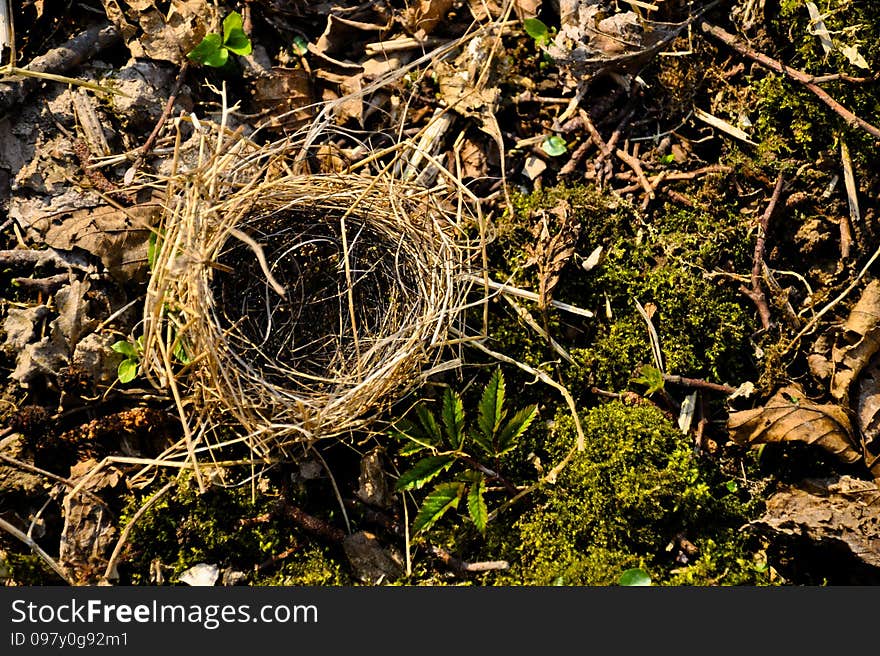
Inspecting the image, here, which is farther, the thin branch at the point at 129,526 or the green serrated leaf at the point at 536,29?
the green serrated leaf at the point at 536,29

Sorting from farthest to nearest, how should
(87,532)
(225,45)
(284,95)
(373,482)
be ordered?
(284,95)
(225,45)
(373,482)
(87,532)

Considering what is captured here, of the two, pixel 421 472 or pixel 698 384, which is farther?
pixel 698 384

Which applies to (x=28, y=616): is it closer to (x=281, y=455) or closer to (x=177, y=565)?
(x=177, y=565)

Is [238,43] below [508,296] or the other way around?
the other way around

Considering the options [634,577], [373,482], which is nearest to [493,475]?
[373,482]

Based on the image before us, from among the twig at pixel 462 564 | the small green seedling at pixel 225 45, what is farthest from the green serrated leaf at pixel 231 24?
the twig at pixel 462 564

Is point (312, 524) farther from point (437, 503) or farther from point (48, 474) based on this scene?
point (48, 474)

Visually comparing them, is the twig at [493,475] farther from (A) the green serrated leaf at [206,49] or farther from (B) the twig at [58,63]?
(B) the twig at [58,63]
